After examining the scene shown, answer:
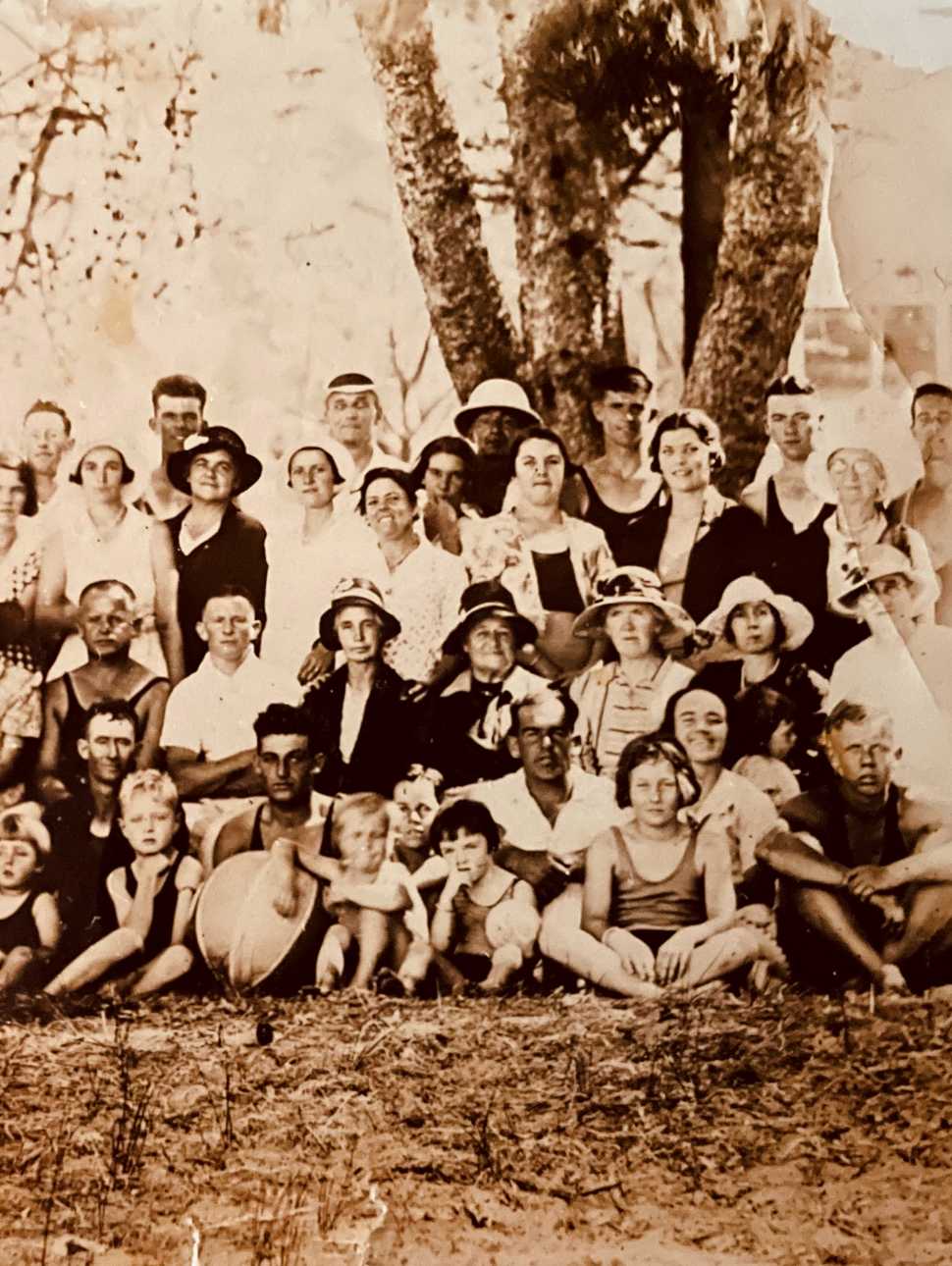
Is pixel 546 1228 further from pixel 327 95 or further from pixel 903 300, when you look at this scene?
pixel 327 95

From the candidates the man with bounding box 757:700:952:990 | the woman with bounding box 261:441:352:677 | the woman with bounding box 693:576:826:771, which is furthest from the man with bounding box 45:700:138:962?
the man with bounding box 757:700:952:990

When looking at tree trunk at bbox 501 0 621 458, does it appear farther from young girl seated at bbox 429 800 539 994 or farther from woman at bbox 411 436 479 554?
A: young girl seated at bbox 429 800 539 994

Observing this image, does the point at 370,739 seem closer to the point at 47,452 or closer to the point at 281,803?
the point at 281,803

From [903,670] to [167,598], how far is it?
1823 mm

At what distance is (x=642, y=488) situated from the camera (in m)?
2.80

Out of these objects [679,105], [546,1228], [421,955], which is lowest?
[546,1228]

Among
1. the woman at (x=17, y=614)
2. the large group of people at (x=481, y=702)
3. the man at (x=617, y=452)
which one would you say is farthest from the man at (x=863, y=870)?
the woman at (x=17, y=614)

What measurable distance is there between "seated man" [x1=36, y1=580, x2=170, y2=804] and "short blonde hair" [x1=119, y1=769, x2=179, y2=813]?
0.13 feet

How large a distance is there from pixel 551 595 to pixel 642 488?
35cm

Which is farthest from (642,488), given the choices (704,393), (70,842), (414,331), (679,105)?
(70,842)

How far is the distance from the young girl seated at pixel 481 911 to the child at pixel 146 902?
0.61 meters

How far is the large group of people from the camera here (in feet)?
8.83

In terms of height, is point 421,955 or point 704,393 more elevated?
point 704,393

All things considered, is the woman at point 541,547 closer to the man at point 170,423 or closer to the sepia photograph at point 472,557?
the sepia photograph at point 472,557
